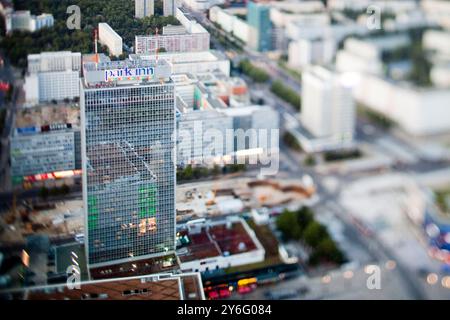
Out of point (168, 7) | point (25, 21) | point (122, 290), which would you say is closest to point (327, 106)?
point (168, 7)

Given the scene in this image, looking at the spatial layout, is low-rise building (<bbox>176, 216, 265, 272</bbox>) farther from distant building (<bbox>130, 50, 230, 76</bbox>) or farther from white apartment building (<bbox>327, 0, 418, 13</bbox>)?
white apartment building (<bbox>327, 0, 418, 13</bbox>)

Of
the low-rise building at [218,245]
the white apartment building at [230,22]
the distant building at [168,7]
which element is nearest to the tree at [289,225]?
the low-rise building at [218,245]

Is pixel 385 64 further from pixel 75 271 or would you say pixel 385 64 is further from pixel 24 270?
pixel 24 270

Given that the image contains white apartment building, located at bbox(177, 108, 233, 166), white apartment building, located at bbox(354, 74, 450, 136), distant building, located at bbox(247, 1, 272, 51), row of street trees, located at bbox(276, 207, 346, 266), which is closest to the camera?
white apartment building, located at bbox(354, 74, 450, 136)

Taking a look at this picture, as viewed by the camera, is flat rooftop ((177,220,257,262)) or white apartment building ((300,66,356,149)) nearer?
white apartment building ((300,66,356,149))

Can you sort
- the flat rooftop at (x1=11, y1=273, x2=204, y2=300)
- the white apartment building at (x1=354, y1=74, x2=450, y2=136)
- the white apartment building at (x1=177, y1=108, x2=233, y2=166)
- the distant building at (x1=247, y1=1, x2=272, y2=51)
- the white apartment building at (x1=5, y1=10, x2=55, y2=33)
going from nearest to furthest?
1. the flat rooftop at (x1=11, y1=273, x2=204, y2=300)
2. the white apartment building at (x1=354, y1=74, x2=450, y2=136)
3. the white apartment building at (x1=5, y1=10, x2=55, y2=33)
4. the white apartment building at (x1=177, y1=108, x2=233, y2=166)
5. the distant building at (x1=247, y1=1, x2=272, y2=51)

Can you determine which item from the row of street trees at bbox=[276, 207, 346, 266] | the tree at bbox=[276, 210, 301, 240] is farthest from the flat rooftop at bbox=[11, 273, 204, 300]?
the tree at bbox=[276, 210, 301, 240]

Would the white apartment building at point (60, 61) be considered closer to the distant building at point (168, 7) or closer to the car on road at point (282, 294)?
the distant building at point (168, 7)
